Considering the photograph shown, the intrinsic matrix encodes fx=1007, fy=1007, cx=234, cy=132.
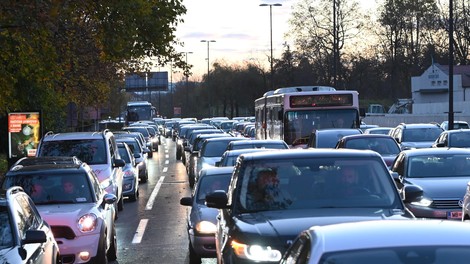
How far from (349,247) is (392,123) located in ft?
210

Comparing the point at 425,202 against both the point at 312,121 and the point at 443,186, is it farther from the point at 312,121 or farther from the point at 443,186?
the point at 312,121

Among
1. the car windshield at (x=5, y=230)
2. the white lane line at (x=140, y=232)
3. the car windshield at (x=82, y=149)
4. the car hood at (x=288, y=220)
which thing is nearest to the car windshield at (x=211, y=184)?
the white lane line at (x=140, y=232)

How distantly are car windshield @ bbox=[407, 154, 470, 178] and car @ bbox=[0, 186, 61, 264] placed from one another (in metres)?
8.43

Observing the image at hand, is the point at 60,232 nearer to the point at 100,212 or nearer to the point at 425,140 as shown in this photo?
the point at 100,212

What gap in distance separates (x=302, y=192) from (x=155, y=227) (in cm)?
1078

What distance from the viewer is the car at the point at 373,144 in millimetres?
24328

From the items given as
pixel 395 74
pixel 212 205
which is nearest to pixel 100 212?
pixel 212 205

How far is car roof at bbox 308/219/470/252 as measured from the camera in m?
5.10

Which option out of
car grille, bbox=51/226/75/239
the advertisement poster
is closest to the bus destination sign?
the advertisement poster

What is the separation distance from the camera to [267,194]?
9.47 meters

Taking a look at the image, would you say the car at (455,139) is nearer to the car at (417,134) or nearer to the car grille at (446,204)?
the car at (417,134)

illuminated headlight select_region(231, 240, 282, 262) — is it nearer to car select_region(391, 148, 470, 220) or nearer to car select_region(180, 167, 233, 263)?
car select_region(180, 167, 233, 263)

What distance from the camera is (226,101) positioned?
394ft

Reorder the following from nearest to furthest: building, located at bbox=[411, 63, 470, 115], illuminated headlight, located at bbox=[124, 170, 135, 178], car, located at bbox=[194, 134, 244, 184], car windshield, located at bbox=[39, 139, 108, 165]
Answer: car windshield, located at bbox=[39, 139, 108, 165], illuminated headlight, located at bbox=[124, 170, 135, 178], car, located at bbox=[194, 134, 244, 184], building, located at bbox=[411, 63, 470, 115]
